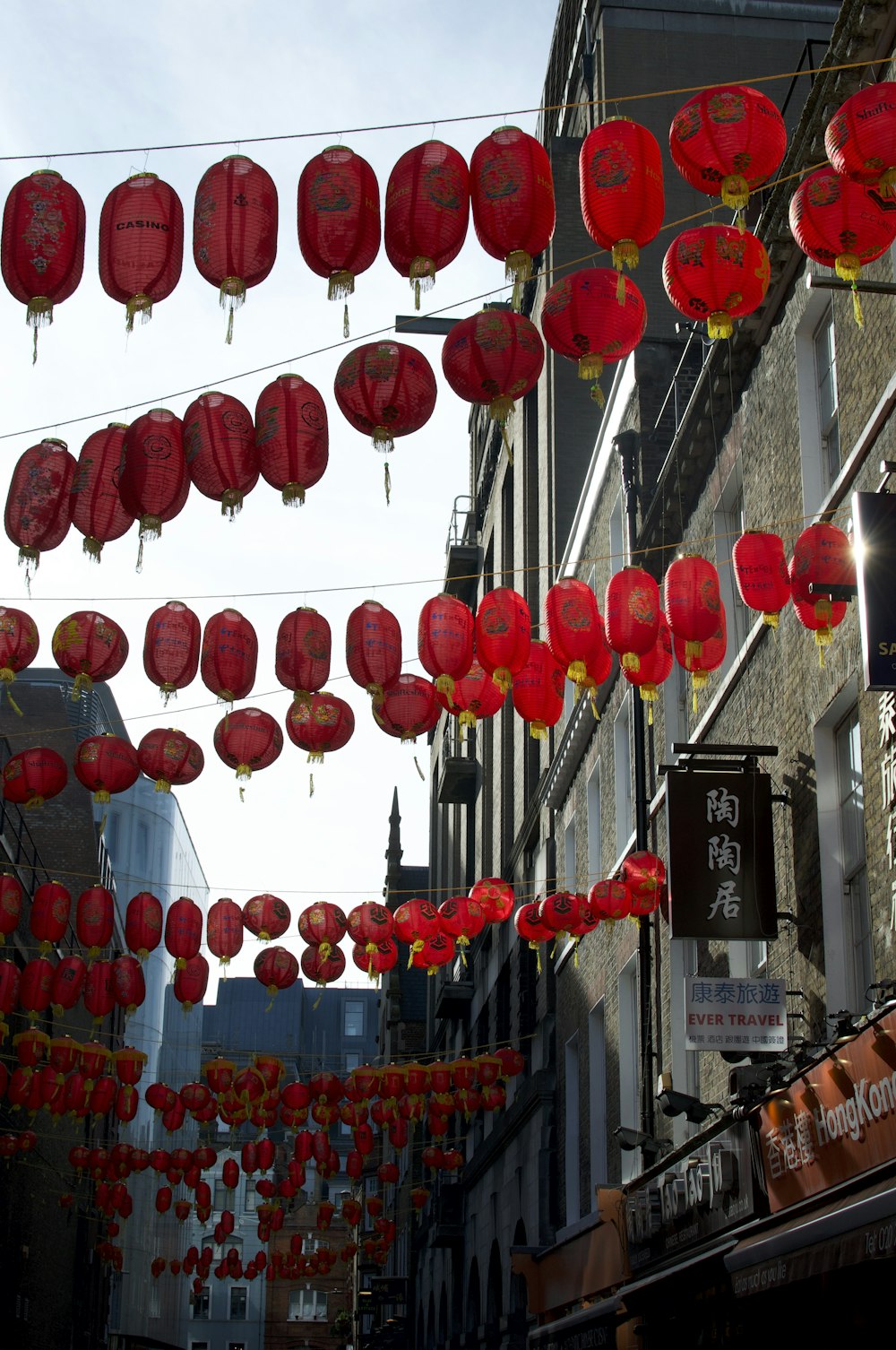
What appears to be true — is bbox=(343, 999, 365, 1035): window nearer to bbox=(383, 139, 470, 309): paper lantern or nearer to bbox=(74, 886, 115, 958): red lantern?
bbox=(74, 886, 115, 958): red lantern

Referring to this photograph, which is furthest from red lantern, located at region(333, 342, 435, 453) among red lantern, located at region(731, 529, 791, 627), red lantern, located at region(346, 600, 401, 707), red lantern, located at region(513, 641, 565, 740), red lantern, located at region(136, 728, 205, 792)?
red lantern, located at region(136, 728, 205, 792)

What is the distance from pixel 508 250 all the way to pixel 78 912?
14.0 meters

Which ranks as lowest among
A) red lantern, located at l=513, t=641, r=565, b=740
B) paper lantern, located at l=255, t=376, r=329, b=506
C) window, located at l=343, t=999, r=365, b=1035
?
red lantern, located at l=513, t=641, r=565, b=740

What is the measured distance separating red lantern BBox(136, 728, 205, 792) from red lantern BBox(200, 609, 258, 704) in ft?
5.84

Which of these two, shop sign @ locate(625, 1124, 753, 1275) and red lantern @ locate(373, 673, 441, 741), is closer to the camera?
shop sign @ locate(625, 1124, 753, 1275)

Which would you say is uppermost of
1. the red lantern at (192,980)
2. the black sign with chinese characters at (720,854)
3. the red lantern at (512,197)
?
the red lantern at (512,197)

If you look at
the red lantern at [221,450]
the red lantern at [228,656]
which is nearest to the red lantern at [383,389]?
the red lantern at [221,450]

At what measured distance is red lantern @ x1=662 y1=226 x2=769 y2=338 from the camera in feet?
35.4

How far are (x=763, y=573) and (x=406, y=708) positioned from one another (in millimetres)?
4426

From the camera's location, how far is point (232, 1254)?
156ft

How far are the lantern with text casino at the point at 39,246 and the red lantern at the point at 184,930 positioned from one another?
12.3 m

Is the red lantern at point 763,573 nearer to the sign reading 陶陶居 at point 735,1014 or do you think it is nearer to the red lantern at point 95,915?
the sign reading 陶陶居 at point 735,1014

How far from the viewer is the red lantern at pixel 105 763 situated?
16.8 metres

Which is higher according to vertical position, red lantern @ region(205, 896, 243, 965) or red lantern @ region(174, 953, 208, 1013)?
red lantern @ region(205, 896, 243, 965)
